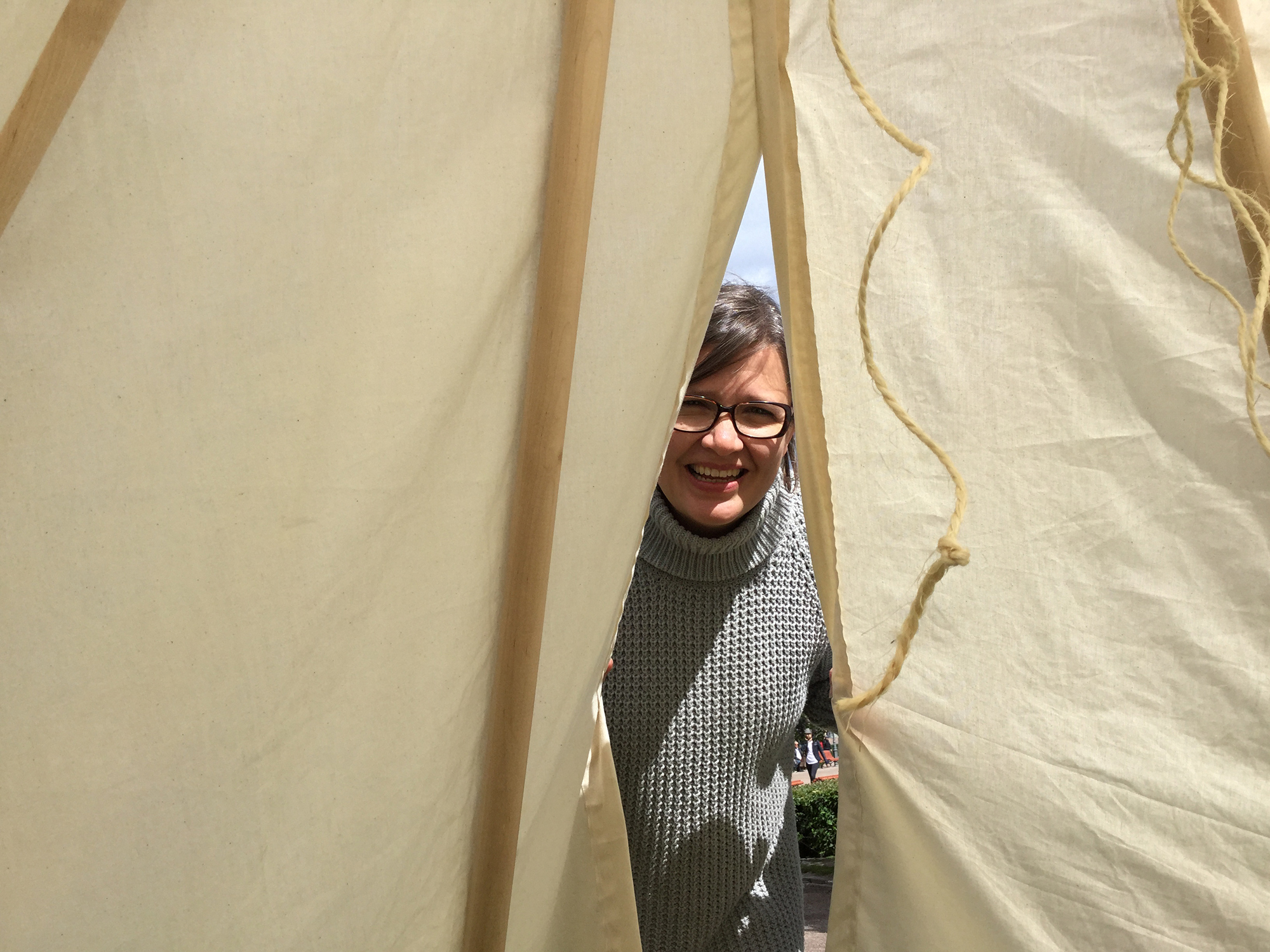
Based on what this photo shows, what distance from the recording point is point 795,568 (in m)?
1.66

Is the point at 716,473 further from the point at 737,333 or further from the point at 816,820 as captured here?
the point at 816,820

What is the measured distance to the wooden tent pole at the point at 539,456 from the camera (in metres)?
0.81

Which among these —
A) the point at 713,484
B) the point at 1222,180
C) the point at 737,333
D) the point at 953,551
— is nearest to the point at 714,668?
the point at 713,484

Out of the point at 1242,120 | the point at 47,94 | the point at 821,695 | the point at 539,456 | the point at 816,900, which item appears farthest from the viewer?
the point at 816,900

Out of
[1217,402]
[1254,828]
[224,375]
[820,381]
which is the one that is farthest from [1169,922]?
[224,375]

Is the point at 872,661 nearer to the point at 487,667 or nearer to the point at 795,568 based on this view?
the point at 487,667

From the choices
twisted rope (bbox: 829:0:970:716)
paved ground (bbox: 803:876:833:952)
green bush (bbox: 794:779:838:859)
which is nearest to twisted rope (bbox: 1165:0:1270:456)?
twisted rope (bbox: 829:0:970:716)

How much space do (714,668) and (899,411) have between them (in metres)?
0.85

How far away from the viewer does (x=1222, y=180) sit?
70cm

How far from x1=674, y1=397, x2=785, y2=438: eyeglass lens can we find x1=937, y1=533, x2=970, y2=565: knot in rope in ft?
2.49

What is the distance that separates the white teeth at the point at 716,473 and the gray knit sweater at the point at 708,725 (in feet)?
0.33

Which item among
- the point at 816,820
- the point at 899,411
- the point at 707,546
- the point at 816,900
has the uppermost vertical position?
the point at 899,411

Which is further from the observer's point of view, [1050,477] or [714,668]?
[714,668]

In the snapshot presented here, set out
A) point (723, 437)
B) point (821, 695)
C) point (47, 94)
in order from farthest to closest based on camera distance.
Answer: point (821, 695)
point (723, 437)
point (47, 94)
